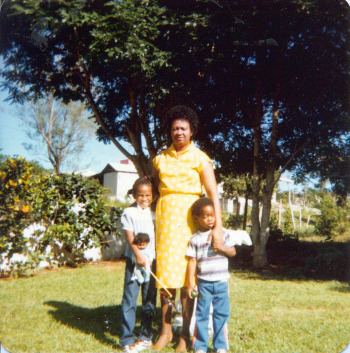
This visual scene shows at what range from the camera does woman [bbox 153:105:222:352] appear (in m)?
2.46

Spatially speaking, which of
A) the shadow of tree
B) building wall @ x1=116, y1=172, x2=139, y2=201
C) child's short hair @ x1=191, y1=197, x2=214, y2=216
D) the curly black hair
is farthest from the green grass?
building wall @ x1=116, y1=172, x2=139, y2=201

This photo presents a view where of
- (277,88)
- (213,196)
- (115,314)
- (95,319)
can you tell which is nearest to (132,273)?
(213,196)

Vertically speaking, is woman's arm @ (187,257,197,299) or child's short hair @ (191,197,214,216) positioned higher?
child's short hair @ (191,197,214,216)

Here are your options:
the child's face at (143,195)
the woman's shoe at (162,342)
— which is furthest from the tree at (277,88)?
the woman's shoe at (162,342)

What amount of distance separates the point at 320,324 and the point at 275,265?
3568 millimetres

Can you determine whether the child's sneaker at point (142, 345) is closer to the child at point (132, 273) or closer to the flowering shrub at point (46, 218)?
the child at point (132, 273)

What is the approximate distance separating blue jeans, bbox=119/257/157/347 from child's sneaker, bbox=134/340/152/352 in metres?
0.03

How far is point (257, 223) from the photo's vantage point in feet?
22.6

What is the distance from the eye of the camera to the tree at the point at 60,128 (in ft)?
18.5

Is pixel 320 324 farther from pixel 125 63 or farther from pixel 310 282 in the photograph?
pixel 125 63

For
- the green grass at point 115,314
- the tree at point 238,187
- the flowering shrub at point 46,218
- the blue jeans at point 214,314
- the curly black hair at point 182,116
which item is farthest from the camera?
the tree at point 238,187

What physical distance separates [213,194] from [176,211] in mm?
302

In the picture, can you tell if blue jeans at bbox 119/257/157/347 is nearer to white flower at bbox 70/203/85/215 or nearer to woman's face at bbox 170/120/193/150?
woman's face at bbox 170/120/193/150

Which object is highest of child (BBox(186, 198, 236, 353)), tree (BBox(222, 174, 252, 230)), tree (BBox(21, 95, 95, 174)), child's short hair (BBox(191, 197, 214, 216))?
tree (BBox(21, 95, 95, 174))
